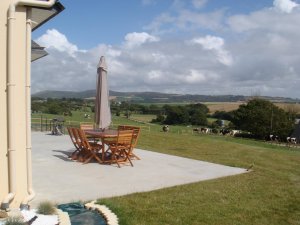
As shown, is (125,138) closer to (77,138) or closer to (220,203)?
(77,138)

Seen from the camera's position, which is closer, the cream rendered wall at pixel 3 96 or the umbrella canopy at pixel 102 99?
the cream rendered wall at pixel 3 96

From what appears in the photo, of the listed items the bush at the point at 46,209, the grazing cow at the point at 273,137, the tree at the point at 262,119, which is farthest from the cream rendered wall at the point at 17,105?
the tree at the point at 262,119

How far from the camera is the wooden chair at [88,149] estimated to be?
918 cm

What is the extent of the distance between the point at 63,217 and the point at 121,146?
4.62 metres

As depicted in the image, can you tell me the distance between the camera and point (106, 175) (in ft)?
26.1

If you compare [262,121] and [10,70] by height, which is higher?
[10,70]

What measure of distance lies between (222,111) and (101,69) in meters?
72.5

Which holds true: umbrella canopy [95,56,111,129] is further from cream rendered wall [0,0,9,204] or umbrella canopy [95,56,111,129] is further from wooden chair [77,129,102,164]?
cream rendered wall [0,0,9,204]

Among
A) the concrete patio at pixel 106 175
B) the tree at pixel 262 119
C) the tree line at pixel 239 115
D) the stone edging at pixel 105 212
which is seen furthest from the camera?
the tree at pixel 262 119

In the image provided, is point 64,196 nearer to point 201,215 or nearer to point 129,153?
point 201,215

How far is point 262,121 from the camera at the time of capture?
57688mm

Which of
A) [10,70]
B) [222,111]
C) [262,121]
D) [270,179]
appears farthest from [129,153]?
[222,111]

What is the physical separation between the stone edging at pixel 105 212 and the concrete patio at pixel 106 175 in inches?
20.0

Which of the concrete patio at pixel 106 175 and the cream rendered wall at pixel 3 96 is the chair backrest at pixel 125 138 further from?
the cream rendered wall at pixel 3 96
